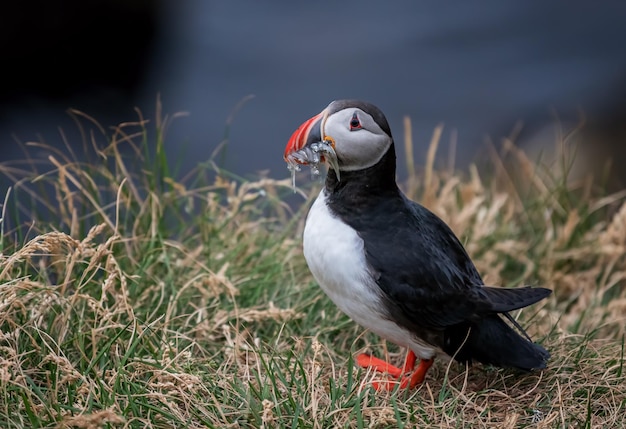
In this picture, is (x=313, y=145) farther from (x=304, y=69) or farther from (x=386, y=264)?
(x=304, y=69)

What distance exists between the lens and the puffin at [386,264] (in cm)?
304

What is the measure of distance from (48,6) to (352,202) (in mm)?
7232

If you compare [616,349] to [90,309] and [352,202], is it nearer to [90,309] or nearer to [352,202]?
[352,202]

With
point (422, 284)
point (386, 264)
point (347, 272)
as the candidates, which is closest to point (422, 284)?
point (422, 284)

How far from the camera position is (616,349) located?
12.0 feet

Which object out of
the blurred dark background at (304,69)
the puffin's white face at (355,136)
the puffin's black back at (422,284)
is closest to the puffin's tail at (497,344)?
the puffin's black back at (422,284)

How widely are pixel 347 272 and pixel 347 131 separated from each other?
20.1 inches

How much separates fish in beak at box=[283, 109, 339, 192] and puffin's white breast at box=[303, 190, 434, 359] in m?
0.25

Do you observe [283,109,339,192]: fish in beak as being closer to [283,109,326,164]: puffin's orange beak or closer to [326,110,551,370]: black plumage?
[283,109,326,164]: puffin's orange beak

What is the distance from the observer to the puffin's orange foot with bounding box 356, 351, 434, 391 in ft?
10.6

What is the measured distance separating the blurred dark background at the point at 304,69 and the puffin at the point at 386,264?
434cm

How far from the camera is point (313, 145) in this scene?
9.93 feet

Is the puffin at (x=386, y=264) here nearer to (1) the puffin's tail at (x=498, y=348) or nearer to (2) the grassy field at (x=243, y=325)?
(1) the puffin's tail at (x=498, y=348)

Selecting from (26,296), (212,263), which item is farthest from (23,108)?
(26,296)
